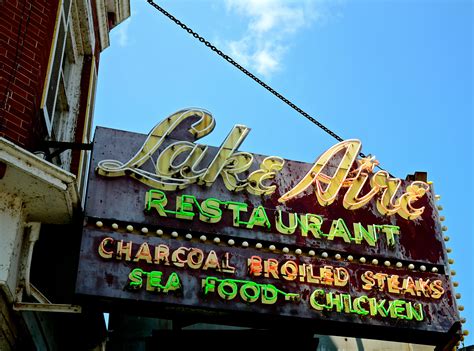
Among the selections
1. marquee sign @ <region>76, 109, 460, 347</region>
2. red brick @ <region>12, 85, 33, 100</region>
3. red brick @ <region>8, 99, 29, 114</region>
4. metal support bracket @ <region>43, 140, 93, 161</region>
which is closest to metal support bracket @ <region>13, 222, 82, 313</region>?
marquee sign @ <region>76, 109, 460, 347</region>

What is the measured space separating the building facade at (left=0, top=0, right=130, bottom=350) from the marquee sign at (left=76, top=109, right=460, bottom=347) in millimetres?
536

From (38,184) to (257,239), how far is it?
9.17 feet

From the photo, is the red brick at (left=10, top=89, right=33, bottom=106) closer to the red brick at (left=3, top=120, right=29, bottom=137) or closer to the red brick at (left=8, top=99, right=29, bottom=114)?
the red brick at (left=8, top=99, right=29, bottom=114)

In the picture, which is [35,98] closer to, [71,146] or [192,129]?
[71,146]

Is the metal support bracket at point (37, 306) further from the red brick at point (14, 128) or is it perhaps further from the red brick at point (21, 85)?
the red brick at point (21, 85)

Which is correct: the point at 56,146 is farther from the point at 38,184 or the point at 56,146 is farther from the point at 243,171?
the point at 243,171

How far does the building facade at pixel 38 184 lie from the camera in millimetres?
6629

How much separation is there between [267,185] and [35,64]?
3.20 m

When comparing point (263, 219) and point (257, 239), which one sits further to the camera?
point (263, 219)

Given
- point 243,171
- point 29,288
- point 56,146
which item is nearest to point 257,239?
point 243,171

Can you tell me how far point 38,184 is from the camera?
267 inches

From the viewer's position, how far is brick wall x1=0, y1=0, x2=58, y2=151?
713 centimetres

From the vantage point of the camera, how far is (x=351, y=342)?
40.2ft

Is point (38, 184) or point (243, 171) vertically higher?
point (243, 171)
